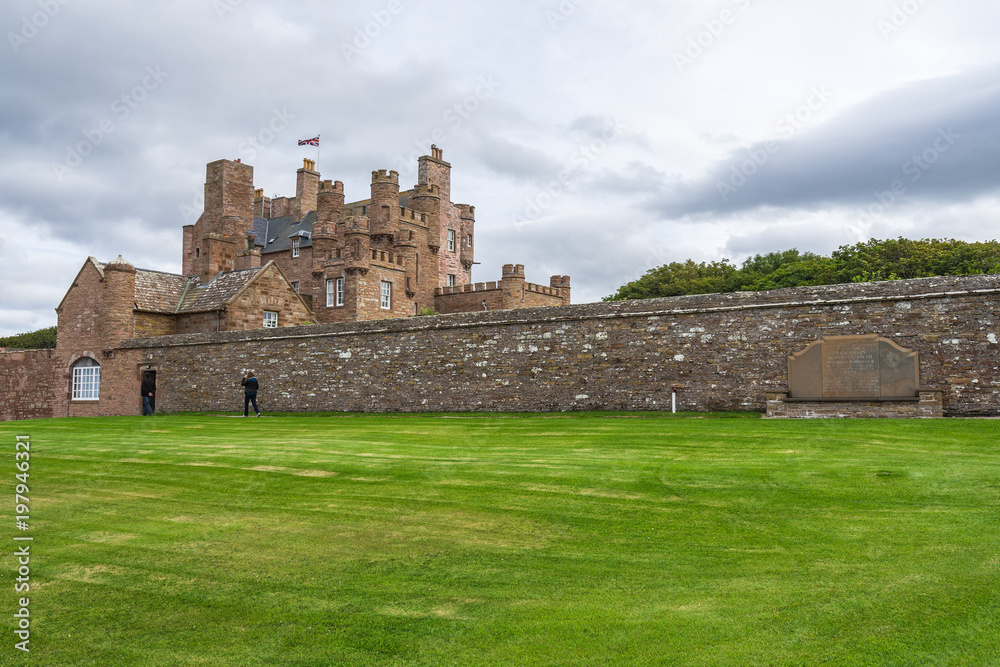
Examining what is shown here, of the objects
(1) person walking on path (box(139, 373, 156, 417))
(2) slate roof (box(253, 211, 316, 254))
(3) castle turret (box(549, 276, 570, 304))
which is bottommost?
(1) person walking on path (box(139, 373, 156, 417))

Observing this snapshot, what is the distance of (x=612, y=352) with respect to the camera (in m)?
22.5

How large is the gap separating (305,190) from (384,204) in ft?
44.3

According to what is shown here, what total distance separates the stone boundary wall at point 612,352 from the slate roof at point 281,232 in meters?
25.7

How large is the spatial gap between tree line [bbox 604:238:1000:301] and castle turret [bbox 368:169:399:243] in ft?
60.5

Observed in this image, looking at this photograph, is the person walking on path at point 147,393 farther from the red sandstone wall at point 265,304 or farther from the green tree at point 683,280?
the green tree at point 683,280

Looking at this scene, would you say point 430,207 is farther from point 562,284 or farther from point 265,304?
point 265,304

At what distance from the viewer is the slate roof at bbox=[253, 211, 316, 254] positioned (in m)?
56.3

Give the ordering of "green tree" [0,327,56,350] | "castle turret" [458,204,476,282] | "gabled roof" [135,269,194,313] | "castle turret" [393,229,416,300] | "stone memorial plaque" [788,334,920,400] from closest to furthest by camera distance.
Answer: "stone memorial plaque" [788,334,920,400] < "gabled roof" [135,269,194,313] < "castle turret" [393,229,416,300] < "castle turret" [458,204,476,282] < "green tree" [0,327,56,350]

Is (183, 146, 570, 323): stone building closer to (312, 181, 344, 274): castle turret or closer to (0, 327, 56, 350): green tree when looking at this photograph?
(312, 181, 344, 274): castle turret

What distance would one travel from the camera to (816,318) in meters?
19.5

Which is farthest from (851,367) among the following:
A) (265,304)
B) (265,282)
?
(265,282)

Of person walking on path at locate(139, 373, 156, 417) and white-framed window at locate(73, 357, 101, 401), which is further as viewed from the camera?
white-framed window at locate(73, 357, 101, 401)

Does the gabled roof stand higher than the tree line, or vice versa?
the tree line

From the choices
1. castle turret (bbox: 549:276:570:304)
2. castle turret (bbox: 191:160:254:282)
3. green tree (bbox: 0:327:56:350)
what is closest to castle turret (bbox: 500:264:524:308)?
castle turret (bbox: 549:276:570:304)
